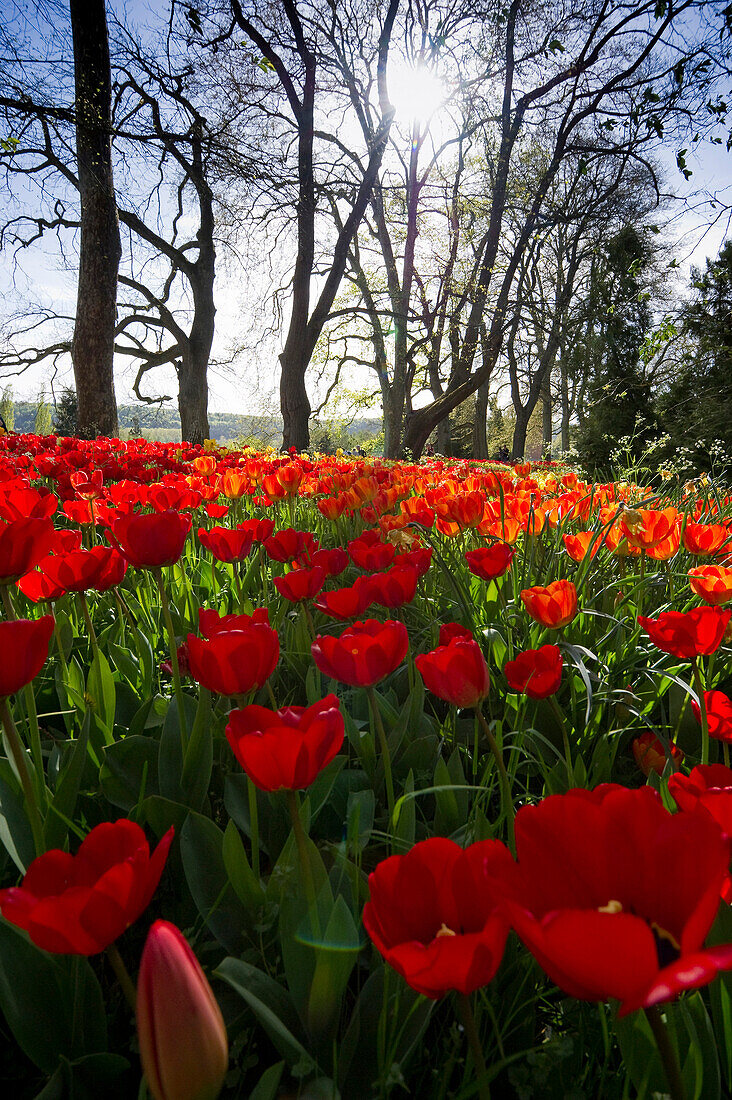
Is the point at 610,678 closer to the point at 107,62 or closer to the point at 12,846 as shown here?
the point at 12,846

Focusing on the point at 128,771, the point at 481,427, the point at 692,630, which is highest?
the point at 481,427

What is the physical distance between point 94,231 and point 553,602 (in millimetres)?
8290

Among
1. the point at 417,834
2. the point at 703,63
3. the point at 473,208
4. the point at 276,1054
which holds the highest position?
the point at 473,208

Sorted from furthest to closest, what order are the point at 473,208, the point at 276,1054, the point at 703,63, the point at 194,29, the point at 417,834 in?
the point at 473,208
the point at 194,29
the point at 703,63
the point at 417,834
the point at 276,1054

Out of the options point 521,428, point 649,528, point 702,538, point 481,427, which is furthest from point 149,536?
point 521,428

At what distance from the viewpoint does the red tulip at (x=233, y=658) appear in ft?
2.42

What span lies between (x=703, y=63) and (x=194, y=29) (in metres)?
7.99

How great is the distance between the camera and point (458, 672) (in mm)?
788

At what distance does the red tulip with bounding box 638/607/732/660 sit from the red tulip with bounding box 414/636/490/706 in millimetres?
339

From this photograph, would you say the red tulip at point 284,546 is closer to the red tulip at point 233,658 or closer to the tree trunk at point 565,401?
the red tulip at point 233,658

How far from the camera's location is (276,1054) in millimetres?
649

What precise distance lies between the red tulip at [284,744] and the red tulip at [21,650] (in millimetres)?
226

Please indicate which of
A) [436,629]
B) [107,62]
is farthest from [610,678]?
[107,62]

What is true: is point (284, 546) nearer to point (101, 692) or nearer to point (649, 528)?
point (101, 692)
